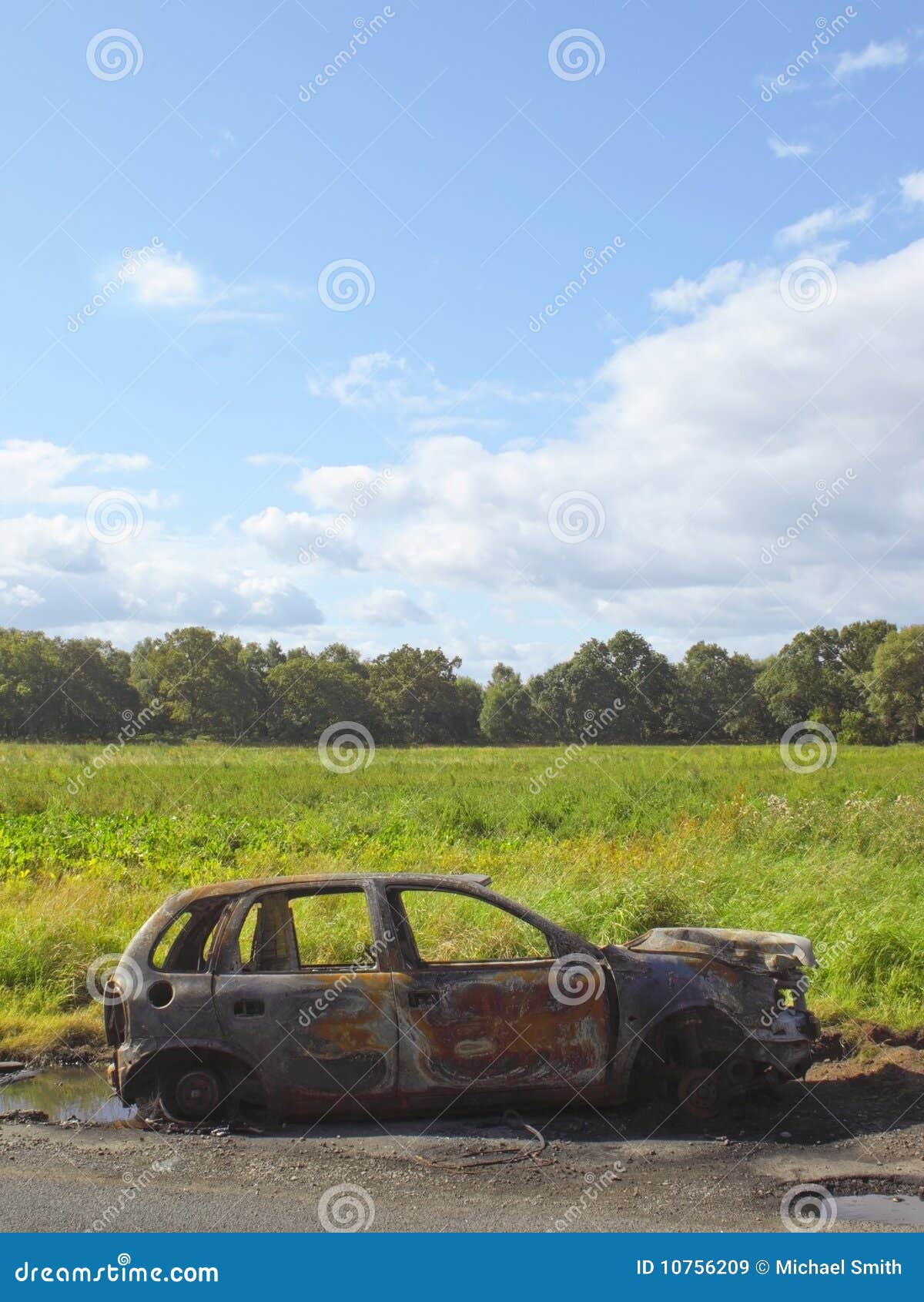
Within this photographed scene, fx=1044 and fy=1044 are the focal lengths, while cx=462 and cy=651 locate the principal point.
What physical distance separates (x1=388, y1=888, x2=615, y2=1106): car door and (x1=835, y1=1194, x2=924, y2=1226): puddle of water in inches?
63.8

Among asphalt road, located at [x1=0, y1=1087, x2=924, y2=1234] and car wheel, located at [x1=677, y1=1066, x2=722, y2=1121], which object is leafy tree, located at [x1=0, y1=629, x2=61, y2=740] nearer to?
asphalt road, located at [x1=0, y1=1087, x2=924, y2=1234]

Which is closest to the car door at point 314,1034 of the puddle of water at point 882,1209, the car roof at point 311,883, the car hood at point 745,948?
the car roof at point 311,883

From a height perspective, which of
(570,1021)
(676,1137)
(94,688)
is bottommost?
(676,1137)

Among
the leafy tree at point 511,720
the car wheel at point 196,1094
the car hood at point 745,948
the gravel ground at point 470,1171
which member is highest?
the leafy tree at point 511,720

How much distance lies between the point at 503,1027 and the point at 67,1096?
339 centimetres

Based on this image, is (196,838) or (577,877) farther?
(196,838)

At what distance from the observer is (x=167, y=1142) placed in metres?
6.21

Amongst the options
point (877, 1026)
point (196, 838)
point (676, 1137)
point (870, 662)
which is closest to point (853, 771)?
point (196, 838)

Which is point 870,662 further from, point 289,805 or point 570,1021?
point 570,1021

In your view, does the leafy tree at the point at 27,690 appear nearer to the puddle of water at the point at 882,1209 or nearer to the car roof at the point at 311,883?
the car roof at the point at 311,883

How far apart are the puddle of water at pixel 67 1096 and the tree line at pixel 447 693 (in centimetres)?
6310

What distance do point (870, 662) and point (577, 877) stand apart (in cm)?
7801

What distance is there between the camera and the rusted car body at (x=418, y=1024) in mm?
6348

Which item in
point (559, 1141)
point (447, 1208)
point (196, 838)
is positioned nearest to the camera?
point (447, 1208)
